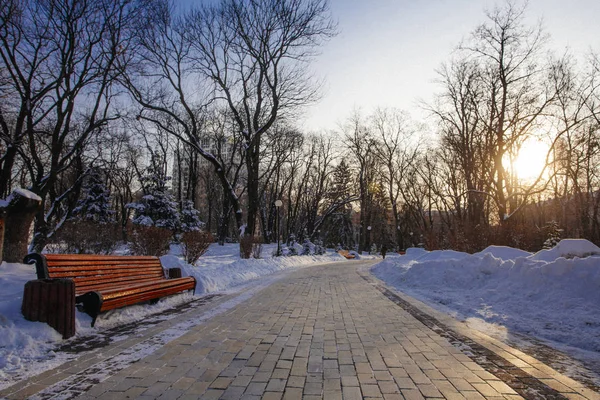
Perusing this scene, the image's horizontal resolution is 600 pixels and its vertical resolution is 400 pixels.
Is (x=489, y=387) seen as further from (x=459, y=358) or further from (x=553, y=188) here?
(x=553, y=188)

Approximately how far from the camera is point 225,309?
21.7ft

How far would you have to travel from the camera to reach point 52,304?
14.2 ft

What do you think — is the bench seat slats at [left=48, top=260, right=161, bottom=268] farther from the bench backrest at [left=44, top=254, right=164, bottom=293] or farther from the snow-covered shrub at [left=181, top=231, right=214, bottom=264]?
the snow-covered shrub at [left=181, top=231, right=214, bottom=264]

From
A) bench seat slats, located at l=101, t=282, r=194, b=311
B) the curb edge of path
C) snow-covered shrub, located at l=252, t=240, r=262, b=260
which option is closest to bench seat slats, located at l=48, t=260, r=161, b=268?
bench seat slats, located at l=101, t=282, r=194, b=311

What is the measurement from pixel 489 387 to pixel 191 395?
7.88ft

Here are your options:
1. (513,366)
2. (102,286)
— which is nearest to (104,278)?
(102,286)

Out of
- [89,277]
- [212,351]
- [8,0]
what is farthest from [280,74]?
[212,351]

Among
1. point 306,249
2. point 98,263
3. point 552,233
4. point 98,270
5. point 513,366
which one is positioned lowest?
point 513,366

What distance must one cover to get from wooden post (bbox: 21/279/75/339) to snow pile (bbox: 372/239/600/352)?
5.76 metres

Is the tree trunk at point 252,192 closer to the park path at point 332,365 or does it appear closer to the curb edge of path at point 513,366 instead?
the park path at point 332,365

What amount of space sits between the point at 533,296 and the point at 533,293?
0.09 metres

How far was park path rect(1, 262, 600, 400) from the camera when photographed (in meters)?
2.93

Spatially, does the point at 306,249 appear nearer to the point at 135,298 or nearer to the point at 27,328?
the point at 135,298

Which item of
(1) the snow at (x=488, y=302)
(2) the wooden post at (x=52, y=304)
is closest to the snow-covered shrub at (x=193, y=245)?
(1) the snow at (x=488, y=302)
